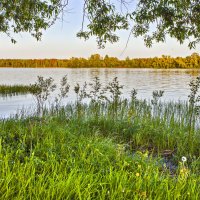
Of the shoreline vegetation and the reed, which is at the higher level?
the shoreline vegetation

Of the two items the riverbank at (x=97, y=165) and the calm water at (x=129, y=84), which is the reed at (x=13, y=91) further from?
the riverbank at (x=97, y=165)

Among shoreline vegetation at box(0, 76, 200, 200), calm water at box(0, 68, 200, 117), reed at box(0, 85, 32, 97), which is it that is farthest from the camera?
reed at box(0, 85, 32, 97)

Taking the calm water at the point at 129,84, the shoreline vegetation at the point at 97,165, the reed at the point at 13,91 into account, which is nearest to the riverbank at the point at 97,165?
the shoreline vegetation at the point at 97,165

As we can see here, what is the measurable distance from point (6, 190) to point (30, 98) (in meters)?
18.8

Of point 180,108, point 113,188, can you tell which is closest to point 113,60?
point 180,108

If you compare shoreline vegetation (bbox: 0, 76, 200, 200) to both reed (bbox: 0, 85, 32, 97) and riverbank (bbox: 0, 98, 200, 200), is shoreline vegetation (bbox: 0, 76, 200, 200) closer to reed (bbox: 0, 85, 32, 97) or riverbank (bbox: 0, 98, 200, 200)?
riverbank (bbox: 0, 98, 200, 200)

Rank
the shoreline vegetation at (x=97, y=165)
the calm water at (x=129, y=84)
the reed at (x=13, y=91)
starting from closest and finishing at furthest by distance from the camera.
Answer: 1. the shoreline vegetation at (x=97, y=165)
2. the calm water at (x=129, y=84)
3. the reed at (x=13, y=91)

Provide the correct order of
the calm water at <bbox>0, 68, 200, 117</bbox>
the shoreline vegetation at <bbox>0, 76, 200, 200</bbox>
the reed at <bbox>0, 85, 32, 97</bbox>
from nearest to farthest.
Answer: the shoreline vegetation at <bbox>0, 76, 200, 200</bbox> → the calm water at <bbox>0, 68, 200, 117</bbox> → the reed at <bbox>0, 85, 32, 97</bbox>

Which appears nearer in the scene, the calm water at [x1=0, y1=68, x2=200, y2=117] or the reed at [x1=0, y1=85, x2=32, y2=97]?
the calm water at [x1=0, y1=68, x2=200, y2=117]

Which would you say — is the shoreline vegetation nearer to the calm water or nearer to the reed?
the calm water

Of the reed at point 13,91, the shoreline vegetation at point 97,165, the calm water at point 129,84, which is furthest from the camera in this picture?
the reed at point 13,91

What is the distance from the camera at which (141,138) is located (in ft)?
24.5

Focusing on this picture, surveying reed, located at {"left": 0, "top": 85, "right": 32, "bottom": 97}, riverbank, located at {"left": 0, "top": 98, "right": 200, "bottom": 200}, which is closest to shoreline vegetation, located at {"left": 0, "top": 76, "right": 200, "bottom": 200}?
riverbank, located at {"left": 0, "top": 98, "right": 200, "bottom": 200}

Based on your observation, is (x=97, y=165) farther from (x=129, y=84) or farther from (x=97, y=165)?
(x=129, y=84)
